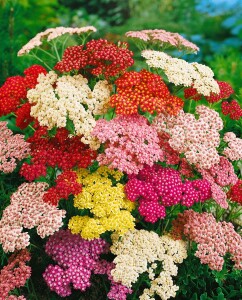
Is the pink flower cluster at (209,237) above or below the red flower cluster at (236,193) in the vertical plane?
below

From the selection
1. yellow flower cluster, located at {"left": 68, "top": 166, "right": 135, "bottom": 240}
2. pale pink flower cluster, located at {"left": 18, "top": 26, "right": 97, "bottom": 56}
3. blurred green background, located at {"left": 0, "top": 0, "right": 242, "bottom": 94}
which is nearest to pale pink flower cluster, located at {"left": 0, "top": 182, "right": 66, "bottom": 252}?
yellow flower cluster, located at {"left": 68, "top": 166, "right": 135, "bottom": 240}

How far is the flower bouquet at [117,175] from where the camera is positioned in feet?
7.17

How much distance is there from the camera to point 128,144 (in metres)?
2.18

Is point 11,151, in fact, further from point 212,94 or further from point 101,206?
point 212,94

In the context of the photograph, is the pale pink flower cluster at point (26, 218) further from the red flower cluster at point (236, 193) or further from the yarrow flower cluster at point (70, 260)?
the red flower cluster at point (236, 193)

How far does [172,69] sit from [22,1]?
163 inches

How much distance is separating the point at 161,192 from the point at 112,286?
0.52m

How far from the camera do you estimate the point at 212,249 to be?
7.37 ft

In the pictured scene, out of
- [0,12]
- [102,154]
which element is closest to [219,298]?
[102,154]

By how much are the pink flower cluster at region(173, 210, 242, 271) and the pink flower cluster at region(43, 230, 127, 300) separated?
392 millimetres

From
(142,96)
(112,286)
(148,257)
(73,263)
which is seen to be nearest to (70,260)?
(73,263)

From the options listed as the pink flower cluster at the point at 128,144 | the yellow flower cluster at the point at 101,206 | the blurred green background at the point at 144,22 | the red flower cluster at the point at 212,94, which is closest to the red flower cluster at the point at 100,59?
the pink flower cluster at the point at 128,144

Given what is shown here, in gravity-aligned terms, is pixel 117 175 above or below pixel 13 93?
below

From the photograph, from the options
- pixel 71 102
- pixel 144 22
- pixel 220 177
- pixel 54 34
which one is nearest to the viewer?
pixel 71 102
